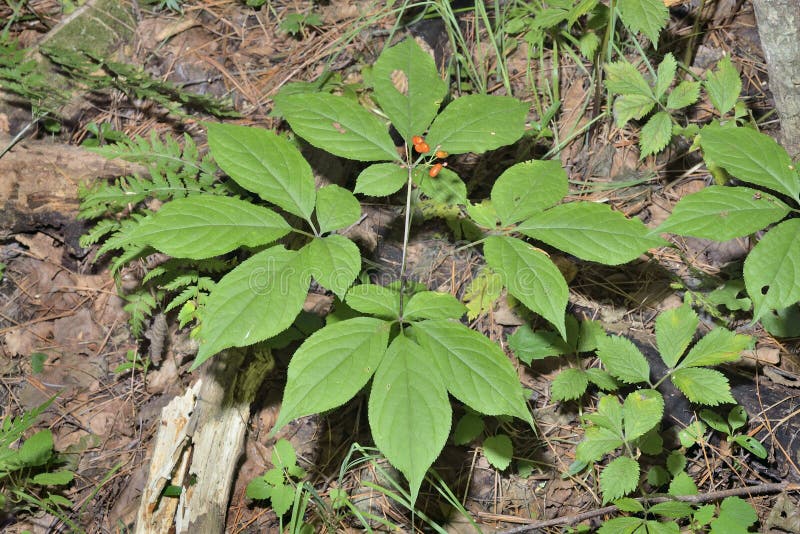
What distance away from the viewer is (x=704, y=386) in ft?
6.19

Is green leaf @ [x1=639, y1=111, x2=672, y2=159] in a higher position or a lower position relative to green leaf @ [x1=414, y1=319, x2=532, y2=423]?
higher

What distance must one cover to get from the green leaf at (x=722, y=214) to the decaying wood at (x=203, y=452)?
1.65 meters

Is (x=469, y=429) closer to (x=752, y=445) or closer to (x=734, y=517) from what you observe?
(x=734, y=517)

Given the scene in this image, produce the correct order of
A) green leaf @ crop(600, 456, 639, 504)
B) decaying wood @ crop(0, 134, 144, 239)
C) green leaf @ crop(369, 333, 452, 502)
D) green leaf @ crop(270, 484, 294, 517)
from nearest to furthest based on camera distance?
1. green leaf @ crop(369, 333, 452, 502)
2. green leaf @ crop(600, 456, 639, 504)
3. green leaf @ crop(270, 484, 294, 517)
4. decaying wood @ crop(0, 134, 144, 239)

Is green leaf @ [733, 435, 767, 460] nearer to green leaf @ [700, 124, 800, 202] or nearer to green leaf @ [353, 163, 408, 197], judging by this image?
green leaf @ [700, 124, 800, 202]

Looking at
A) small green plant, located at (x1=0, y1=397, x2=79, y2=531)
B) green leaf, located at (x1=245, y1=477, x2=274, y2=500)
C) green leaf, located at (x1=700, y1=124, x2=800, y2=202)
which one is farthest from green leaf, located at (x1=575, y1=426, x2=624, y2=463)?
small green plant, located at (x1=0, y1=397, x2=79, y2=531)

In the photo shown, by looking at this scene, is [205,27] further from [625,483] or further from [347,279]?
[625,483]

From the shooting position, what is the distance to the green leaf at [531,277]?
1594mm

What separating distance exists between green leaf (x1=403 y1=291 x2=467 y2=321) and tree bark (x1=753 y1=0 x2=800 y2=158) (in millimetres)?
1482

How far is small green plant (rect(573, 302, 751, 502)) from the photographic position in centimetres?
182

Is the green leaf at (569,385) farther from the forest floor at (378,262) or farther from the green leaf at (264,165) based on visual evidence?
the green leaf at (264,165)

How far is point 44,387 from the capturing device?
8.50ft

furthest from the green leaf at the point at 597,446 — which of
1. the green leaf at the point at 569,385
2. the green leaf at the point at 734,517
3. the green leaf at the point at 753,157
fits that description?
the green leaf at the point at 753,157

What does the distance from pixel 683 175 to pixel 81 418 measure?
294 cm
